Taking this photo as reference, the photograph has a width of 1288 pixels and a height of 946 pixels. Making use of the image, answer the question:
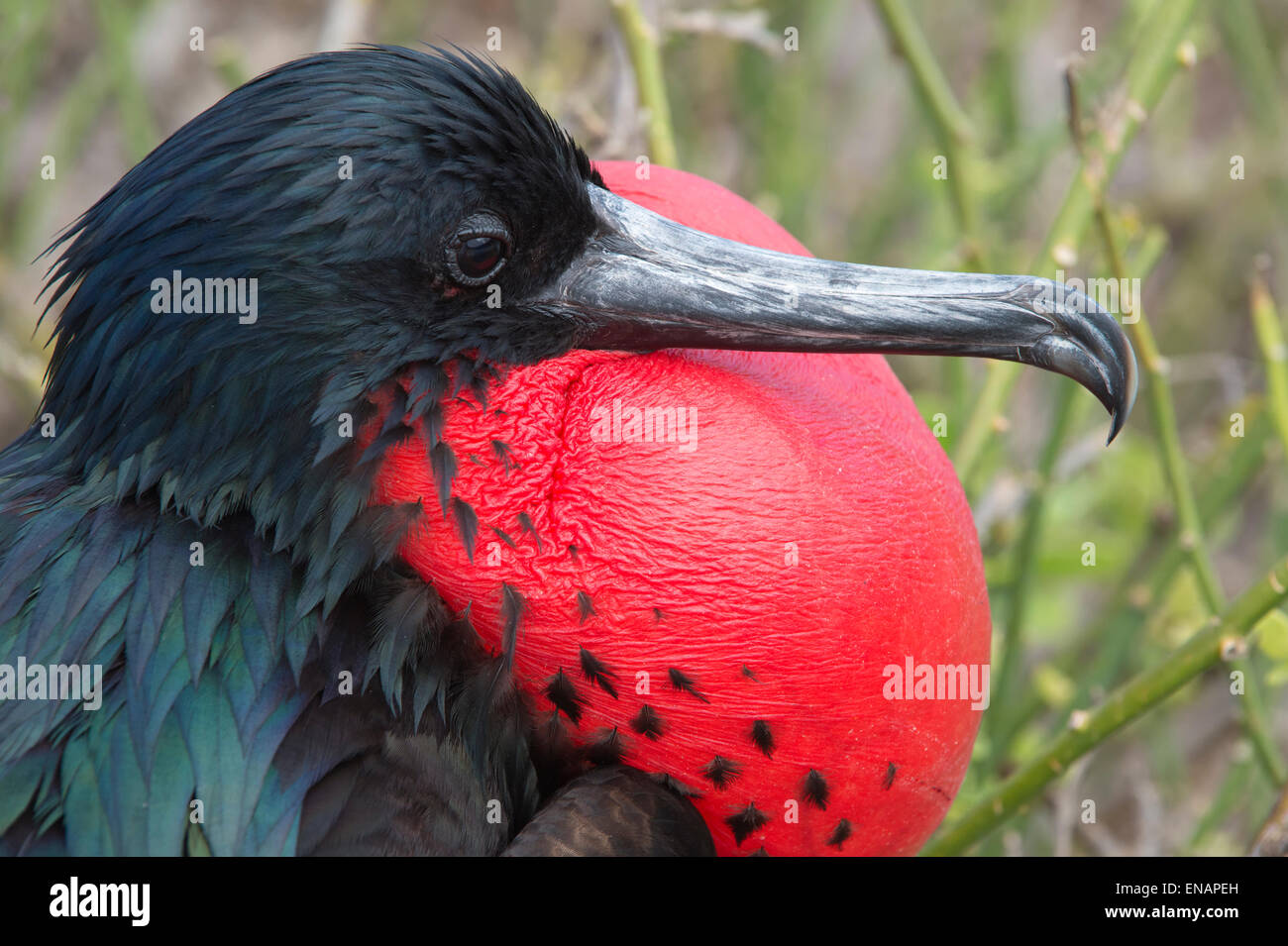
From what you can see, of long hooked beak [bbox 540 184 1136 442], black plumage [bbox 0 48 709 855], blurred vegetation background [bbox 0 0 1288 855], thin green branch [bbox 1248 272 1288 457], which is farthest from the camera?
blurred vegetation background [bbox 0 0 1288 855]

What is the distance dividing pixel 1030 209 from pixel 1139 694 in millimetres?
2365

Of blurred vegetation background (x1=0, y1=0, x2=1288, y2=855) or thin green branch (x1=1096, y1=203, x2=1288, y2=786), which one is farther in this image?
blurred vegetation background (x1=0, y1=0, x2=1288, y2=855)

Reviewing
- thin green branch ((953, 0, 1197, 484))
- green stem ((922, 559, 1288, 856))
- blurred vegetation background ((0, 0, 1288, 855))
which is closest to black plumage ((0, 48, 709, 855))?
green stem ((922, 559, 1288, 856))

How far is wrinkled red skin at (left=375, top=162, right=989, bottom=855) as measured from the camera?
55.1 inches

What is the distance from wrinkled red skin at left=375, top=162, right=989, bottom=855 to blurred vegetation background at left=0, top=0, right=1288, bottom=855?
32 cm

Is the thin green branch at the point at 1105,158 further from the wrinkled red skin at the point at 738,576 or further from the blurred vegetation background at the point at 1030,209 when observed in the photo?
the wrinkled red skin at the point at 738,576

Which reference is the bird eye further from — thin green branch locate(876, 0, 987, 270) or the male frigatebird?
thin green branch locate(876, 0, 987, 270)

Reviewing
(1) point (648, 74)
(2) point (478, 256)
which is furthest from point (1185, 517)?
(2) point (478, 256)

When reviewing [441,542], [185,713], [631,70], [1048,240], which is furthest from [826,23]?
[185,713]

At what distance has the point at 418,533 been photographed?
1.45 meters

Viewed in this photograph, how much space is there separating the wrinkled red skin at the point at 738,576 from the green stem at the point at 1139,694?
19 centimetres

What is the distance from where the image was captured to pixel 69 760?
1360 millimetres

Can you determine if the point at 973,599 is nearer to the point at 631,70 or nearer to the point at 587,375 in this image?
the point at 587,375

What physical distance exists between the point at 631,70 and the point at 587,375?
3.13ft
